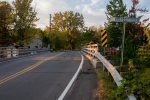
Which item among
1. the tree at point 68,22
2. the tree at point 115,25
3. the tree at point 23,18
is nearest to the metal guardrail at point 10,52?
the tree at point 115,25

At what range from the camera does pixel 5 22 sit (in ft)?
191

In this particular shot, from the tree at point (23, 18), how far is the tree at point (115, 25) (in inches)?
916

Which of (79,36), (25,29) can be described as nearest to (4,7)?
(25,29)

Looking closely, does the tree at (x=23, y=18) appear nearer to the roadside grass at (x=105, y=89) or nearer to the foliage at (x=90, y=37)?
the foliage at (x=90, y=37)

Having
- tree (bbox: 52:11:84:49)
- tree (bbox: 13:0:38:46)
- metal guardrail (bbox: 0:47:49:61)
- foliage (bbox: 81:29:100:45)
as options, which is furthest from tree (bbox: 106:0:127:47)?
tree (bbox: 52:11:84:49)

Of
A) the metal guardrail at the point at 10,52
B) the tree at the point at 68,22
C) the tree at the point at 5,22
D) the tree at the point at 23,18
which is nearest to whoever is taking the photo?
the metal guardrail at the point at 10,52

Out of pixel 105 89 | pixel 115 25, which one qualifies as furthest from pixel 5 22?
pixel 105 89

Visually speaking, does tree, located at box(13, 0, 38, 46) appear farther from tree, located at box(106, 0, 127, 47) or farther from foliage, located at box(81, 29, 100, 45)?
tree, located at box(106, 0, 127, 47)

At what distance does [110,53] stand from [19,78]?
8837 millimetres

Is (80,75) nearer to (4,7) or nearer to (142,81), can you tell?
(142,81)

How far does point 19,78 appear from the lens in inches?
766

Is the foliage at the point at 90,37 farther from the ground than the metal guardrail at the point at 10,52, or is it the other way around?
the foliage at the point at 90,37

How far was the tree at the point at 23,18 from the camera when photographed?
212ft

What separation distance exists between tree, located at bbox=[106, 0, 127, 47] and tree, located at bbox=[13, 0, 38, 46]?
23255mm
